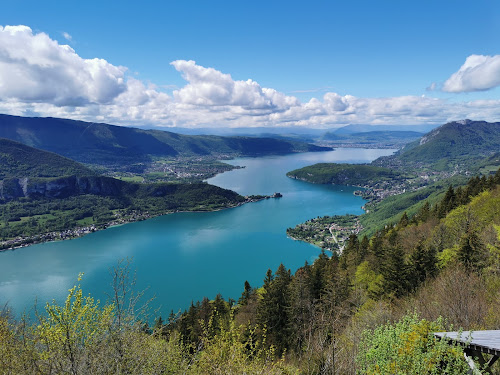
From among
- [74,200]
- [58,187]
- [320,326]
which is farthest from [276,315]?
[58,187]

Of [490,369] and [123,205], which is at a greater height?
[490,369]

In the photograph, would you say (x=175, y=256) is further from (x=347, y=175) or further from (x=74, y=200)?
(x=347, y=175)

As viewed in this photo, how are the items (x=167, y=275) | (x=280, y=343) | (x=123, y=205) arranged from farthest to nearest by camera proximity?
(x=123, y=205) < (x=167, y=275) < (x=280, y=343)

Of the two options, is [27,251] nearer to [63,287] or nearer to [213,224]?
[63,287]

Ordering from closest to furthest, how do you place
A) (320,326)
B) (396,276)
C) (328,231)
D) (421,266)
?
(320,326)
(421,266)
(396,276)
(328,231)

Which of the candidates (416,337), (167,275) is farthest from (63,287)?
(416,337)

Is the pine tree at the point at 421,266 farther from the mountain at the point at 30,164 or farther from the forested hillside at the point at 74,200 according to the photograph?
the mountain at the point at 30,164

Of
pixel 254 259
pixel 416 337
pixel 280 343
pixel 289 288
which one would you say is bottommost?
pixel 254 259
